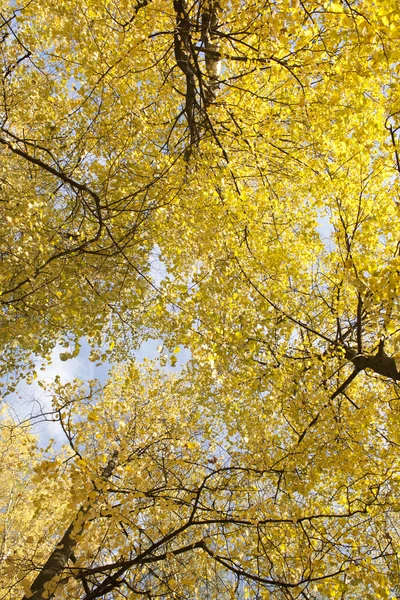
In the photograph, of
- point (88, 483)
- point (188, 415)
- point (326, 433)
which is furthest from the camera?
point (188, 415)

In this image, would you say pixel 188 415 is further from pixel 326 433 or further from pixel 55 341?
pixel 326 433

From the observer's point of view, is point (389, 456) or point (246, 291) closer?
point (246, 291)

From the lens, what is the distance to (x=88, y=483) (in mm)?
2932

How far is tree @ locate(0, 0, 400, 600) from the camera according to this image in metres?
3.33

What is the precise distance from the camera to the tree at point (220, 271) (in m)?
3.33

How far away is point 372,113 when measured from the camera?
217 inches

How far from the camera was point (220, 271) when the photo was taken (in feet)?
13.3

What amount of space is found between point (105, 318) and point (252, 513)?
2.47 metres

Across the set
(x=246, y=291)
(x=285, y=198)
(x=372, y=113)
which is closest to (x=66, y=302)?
(x=246, y=291)

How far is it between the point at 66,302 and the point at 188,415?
17.7 ft

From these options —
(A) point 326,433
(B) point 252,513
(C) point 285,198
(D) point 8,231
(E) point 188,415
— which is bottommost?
(B) point 252,513

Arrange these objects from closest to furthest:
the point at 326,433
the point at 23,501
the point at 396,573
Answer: the point at 396,573 < the point at 326,433 < the point at 23,501

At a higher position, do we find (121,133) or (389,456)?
(121,133)

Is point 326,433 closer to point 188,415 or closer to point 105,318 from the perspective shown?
point 105,318
